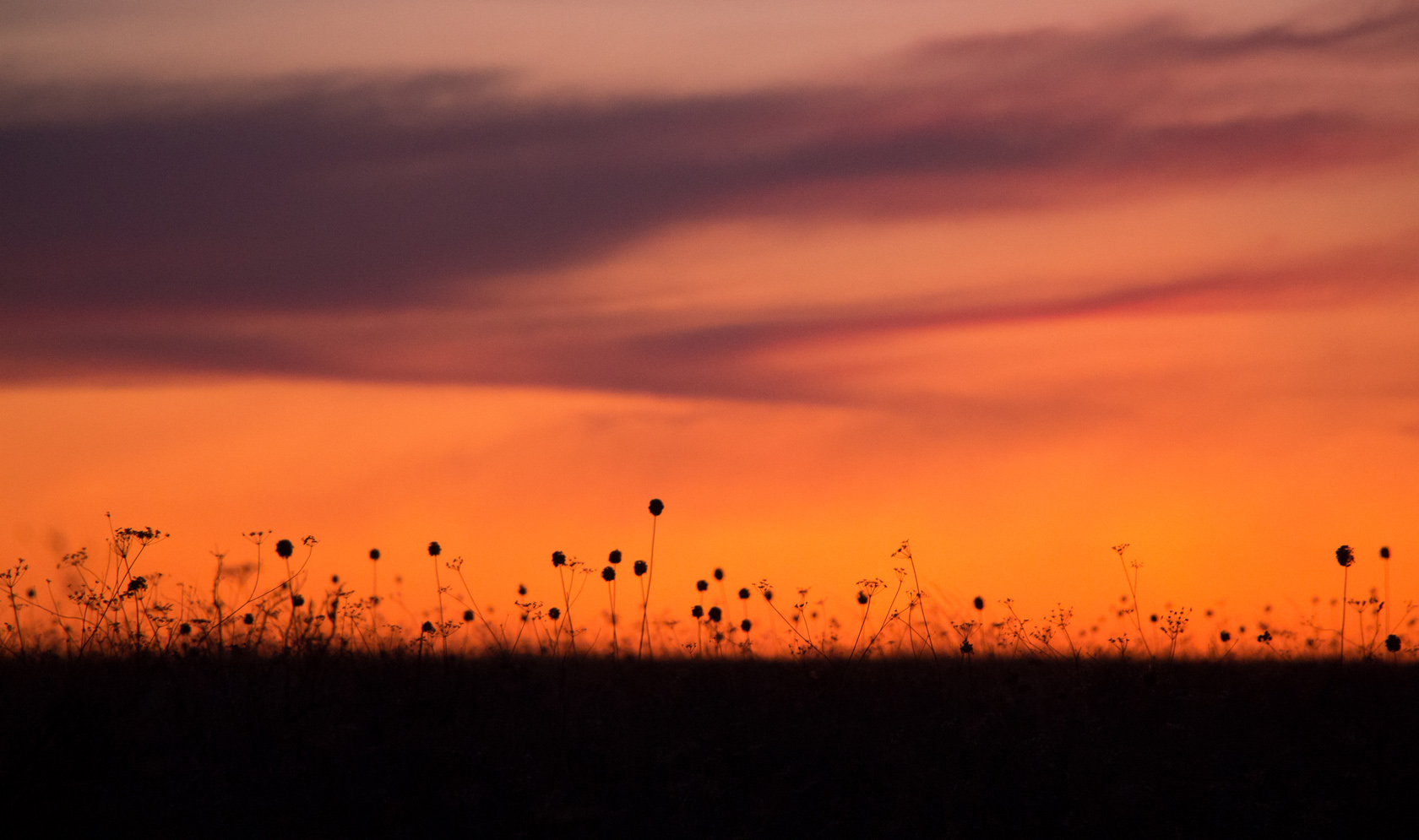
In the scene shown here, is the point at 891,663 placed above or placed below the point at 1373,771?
above

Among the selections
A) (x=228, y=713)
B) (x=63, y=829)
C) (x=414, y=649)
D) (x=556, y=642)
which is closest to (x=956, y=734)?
(x=556, y=642)

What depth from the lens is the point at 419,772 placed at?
370 inches

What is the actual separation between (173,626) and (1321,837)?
951 centimetres

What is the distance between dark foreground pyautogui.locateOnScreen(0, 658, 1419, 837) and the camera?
29.3 feet

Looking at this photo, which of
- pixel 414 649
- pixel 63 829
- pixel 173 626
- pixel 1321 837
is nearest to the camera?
pixel 63 829

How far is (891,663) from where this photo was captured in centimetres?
1245

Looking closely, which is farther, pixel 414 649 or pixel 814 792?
pixel 414 649

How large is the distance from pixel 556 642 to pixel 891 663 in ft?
11.0

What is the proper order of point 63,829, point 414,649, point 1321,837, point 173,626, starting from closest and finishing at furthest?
point 63,829, point 1321,837, point 173,626, point 414,649

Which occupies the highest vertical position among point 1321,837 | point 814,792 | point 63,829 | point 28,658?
point 28,658

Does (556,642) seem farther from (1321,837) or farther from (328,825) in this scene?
(1321,837)

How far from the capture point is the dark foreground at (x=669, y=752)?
8.94 meters

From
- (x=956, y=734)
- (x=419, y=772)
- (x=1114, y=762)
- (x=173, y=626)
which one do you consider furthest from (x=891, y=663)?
(x=173, y=626)

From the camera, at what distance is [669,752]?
9953mm
